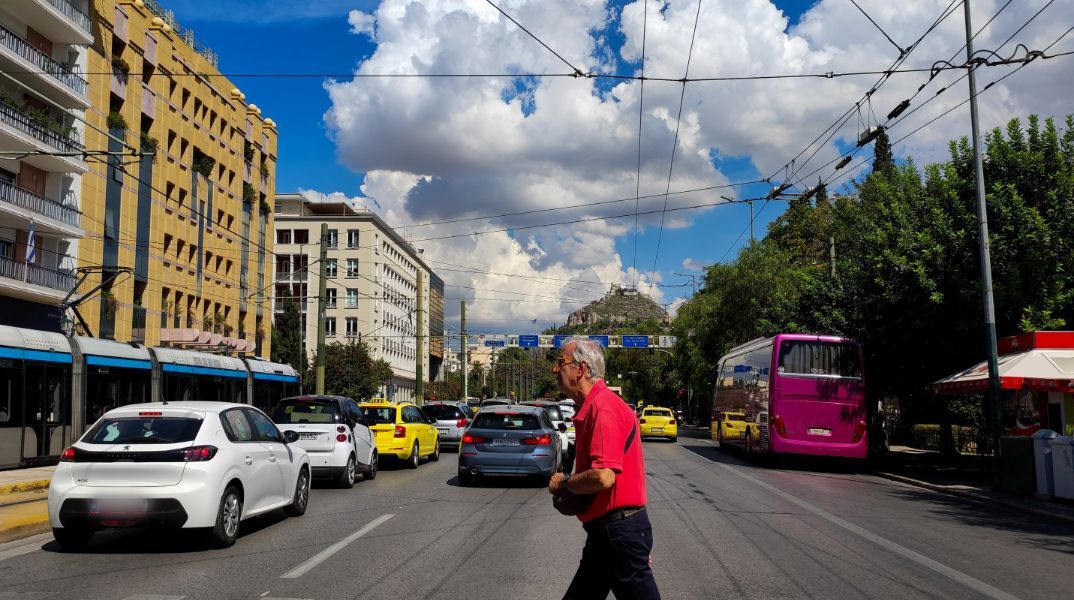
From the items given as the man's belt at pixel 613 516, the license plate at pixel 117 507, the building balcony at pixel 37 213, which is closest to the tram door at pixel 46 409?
the license plate at pixel 117 507

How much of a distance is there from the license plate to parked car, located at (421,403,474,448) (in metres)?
19.2

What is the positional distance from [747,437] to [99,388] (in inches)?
657

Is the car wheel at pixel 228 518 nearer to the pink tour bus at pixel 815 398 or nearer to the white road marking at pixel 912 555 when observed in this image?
the white road marking at pixel 912 555

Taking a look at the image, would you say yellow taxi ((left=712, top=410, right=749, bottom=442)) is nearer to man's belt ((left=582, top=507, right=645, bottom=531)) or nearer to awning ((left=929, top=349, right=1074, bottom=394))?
awning ((left=929, top=349, right=1074, bottom=394))

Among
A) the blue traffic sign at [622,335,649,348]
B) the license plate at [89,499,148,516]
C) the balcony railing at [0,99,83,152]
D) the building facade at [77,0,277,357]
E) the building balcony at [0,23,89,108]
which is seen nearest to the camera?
the license plate at [89,499,148,516]

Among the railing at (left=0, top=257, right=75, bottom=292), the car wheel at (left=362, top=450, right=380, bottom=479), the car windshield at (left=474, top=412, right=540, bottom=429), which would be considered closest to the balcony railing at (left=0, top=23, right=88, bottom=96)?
the railing at (left=0, top=257, right=75, bottom=292)

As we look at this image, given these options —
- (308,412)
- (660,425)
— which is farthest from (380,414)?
(660,425)

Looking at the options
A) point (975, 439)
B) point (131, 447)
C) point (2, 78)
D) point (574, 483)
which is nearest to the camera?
point (574, 483)

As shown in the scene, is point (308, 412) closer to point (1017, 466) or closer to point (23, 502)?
point (23, 502)

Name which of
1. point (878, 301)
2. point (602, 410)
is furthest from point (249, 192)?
point (602, 410)

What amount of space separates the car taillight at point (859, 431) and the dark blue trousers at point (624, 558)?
18.3 meters

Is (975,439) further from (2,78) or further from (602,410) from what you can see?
(2,78)

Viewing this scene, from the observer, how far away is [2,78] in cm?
3150

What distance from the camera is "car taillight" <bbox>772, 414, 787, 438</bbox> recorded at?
70.0ft
